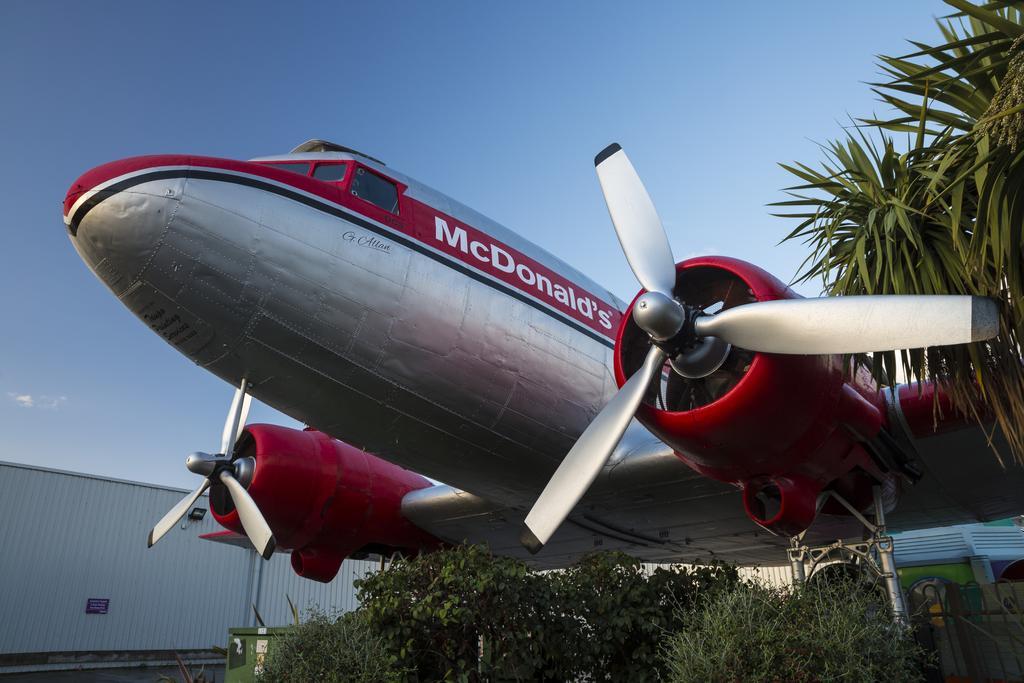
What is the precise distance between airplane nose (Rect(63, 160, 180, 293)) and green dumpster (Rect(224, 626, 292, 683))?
455 centimetres

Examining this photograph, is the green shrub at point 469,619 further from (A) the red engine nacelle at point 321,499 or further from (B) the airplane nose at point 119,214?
(A) the red engine nacelle at point 321,499

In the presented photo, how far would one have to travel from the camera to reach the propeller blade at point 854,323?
4.53 m

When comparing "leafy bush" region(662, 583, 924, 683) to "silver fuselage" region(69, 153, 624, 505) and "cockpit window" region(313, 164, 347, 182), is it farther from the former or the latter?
"cockpit window" region(313, 164, 347, 182)

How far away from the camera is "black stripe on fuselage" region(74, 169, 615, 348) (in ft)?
18.9

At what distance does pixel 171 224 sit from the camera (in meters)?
5.85

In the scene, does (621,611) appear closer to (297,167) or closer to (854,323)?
(854,323)

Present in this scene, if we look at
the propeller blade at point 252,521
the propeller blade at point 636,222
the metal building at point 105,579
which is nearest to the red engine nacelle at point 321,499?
the propeller blade at point 252,521

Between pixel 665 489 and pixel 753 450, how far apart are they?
2.53m

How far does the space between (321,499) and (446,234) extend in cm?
497

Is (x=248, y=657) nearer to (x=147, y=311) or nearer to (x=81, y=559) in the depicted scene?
(x=147, y=311)

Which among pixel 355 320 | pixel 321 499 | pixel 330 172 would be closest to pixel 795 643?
pixel 355 320

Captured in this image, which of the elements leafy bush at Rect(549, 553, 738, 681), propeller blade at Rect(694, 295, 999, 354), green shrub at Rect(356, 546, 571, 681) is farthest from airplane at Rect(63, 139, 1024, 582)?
leafy bush at Rect(549, 553, 738, 681)

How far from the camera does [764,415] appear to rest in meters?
5.57

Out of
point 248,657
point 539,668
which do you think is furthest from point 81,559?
point 539,668
